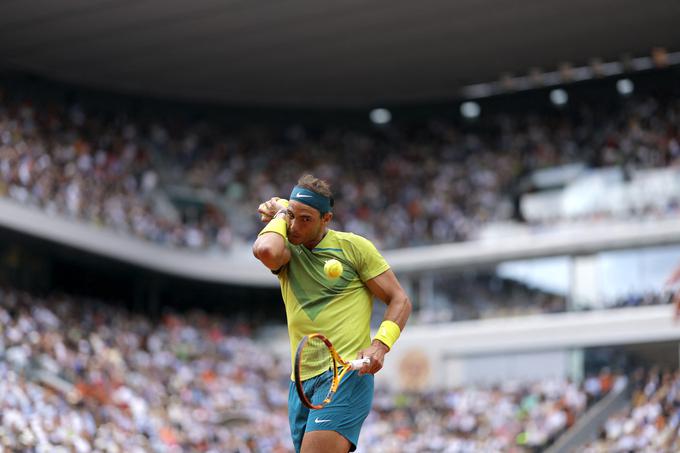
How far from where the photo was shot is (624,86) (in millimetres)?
36531

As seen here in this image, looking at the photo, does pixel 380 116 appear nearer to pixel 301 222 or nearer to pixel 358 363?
pixel 301 222

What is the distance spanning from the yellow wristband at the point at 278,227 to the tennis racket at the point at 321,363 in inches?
21.0

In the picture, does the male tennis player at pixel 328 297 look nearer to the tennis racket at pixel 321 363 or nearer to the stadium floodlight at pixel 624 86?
the tennis racket at pixel 321 363

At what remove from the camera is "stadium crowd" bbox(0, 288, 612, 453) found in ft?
75.4

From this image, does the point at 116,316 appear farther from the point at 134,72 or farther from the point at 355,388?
the point at 355,388

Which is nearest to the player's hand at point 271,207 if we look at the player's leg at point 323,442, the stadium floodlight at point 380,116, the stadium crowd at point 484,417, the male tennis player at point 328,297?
the male tennis player at point 328,297

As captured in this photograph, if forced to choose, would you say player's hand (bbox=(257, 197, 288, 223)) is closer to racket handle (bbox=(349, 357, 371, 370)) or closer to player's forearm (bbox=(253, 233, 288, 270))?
player's forearm (bbox=(253, 233, 288, 270))

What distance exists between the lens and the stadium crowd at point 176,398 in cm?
2297

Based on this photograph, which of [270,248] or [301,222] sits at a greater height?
[301,222]

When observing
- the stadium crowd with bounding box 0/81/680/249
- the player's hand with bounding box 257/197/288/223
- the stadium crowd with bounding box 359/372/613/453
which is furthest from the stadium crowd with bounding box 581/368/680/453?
the player's hand with bounding box 257/197/288/223

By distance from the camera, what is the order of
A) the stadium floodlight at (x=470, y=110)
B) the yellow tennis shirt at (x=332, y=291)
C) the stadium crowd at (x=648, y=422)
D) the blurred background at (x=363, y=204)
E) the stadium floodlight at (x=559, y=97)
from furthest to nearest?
1. the stadium floodlight at (x=470, y=110)
2. the stadium floodlight at (x=559, y=97)
3. the blurred background at (x=363, y=204)
4. the stadium crowd at (x=648, y=422)
5. the yellow tennis shirt at (x=332, y=291)

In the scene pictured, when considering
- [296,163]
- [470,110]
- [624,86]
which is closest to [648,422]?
[624,86]

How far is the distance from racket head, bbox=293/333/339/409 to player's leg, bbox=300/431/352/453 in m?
0.15

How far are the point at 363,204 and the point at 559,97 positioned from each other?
751cm
